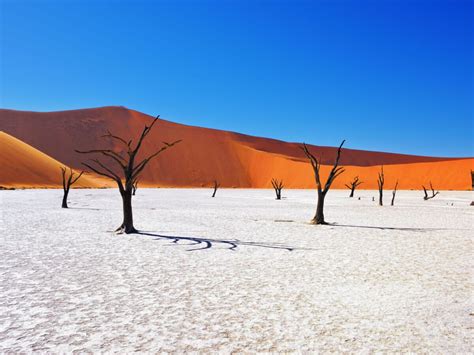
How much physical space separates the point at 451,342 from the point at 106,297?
429 cm

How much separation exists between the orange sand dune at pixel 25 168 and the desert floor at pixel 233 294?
47.1 meters

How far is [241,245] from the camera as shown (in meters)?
10.1

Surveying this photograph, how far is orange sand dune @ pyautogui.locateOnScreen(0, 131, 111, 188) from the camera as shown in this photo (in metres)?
52.4

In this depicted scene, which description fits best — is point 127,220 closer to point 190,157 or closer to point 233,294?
point 233,294

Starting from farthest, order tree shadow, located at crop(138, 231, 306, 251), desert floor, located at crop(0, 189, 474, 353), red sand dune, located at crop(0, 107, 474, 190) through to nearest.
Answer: red sand dune, located at crop(0, 107, 474, 190), tree shadow, located at crop(138, 231, 306, 251), desert floor, located at crop(0, 189, 474, 353)

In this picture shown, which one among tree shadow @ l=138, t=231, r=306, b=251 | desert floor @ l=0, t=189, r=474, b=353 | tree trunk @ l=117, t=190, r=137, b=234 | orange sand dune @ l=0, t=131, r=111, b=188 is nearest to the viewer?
desert floor @ l=0, t=189, r=474, b=353

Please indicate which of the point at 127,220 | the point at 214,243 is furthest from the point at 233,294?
the point at 127,220

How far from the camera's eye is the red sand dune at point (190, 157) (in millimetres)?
75750

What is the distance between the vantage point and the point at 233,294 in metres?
5.77

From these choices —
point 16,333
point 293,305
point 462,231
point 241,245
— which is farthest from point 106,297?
point 462,231

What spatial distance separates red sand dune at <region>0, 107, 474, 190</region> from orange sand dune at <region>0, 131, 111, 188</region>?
18047 millimetres

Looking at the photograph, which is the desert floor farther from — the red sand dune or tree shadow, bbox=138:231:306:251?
the red sand dune

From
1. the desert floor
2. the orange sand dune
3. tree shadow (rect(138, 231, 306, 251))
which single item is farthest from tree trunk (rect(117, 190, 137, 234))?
the orange sand dune

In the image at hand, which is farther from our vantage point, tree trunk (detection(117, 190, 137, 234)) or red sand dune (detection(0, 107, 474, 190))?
red sand dune (detection(0, 107, 474, 190))
